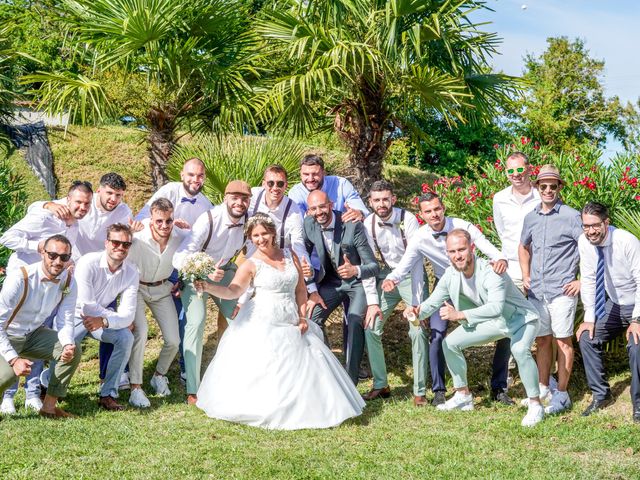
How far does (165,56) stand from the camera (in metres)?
11.1

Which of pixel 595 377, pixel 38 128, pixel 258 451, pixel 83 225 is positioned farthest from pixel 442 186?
pixel 38 128

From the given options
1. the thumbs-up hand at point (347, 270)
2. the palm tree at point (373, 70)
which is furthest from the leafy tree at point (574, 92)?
the thumbs-up hand at point (347, 270)

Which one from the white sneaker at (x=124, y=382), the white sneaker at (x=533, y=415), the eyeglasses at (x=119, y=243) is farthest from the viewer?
the white sneaker at (x=124, y=382)

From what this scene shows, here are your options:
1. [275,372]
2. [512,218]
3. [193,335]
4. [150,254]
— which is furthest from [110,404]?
[512,218]

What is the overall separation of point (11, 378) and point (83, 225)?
71.4 inches

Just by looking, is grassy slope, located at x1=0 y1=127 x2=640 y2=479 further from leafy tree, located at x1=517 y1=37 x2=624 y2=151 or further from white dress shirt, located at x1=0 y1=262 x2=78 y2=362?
leafy tree, located at x1=517 y1=37 x2=624 y2=151

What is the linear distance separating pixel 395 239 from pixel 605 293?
2112 mm

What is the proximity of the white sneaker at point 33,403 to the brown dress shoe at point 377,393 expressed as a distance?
3.18 m

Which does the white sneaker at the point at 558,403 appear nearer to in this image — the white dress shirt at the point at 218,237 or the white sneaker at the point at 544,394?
the white sneaker at the point at 544,394

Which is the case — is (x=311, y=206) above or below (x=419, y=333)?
above

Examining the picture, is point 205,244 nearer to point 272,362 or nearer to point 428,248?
point 272,362

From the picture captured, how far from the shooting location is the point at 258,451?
6176mm

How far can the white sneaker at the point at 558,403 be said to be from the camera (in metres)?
7.38

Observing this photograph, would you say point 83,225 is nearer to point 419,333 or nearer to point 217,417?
point 217,417
